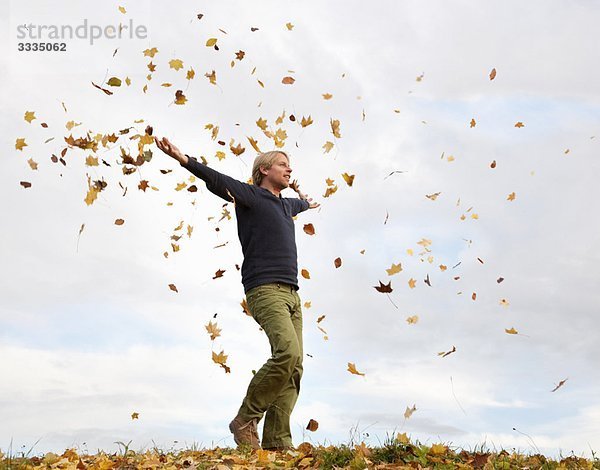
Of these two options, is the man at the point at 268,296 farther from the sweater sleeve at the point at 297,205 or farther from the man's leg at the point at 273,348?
the sweater sleeve at the point at 297,205

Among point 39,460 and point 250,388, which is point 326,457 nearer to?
point 250,388

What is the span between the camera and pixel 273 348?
5.91m

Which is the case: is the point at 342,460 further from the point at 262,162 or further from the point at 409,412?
the point at 262,162

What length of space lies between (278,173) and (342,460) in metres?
2.81

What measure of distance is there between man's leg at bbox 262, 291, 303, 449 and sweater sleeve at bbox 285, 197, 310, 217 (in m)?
1.19

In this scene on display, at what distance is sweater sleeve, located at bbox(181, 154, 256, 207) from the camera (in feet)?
19.8

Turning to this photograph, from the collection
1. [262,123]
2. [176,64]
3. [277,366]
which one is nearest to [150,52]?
[176,64]

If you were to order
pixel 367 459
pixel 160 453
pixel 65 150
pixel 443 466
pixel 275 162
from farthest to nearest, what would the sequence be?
pixel 65 150
pixel 275 162
pixel 160 453
pixel 367 459
pixel 443 466

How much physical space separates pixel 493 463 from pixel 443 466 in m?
0.59

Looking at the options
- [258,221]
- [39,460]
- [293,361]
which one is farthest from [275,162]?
[39,460]

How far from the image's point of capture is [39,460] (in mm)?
5598

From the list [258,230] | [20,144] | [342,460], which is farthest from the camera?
[20,144]

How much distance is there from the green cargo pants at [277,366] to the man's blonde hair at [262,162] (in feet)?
3.86

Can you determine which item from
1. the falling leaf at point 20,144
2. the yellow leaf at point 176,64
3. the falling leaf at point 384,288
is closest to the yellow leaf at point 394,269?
the falling leaf at point 384,288
